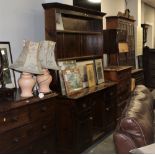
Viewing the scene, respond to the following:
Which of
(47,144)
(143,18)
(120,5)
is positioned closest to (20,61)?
(47,144)

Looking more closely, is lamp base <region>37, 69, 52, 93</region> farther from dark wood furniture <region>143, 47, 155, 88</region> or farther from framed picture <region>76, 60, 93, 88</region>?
dark wood furniture <region>143, 47, 155, 88</region>

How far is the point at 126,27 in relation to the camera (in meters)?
6.19

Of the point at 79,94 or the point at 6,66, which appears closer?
the point at 6,66

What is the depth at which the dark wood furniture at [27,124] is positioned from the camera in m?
2.35

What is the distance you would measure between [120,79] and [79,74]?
1.25 metres

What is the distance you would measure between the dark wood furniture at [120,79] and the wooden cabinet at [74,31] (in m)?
0.45

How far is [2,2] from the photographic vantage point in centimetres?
301

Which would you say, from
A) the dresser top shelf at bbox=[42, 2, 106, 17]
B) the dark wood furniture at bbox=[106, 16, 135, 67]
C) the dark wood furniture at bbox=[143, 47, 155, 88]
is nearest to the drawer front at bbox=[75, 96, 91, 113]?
the dresser top shelf at bbox=[42, 2, 106, 17]

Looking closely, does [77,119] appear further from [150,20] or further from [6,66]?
[150,20]

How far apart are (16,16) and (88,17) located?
1327 mm

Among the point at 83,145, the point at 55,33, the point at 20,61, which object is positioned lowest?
the point at 83,145

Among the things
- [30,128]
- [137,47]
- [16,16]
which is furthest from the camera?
[137,47]

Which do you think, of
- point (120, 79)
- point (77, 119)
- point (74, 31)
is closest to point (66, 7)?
point (74, 31)

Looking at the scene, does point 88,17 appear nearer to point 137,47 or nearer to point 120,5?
point 120,5
